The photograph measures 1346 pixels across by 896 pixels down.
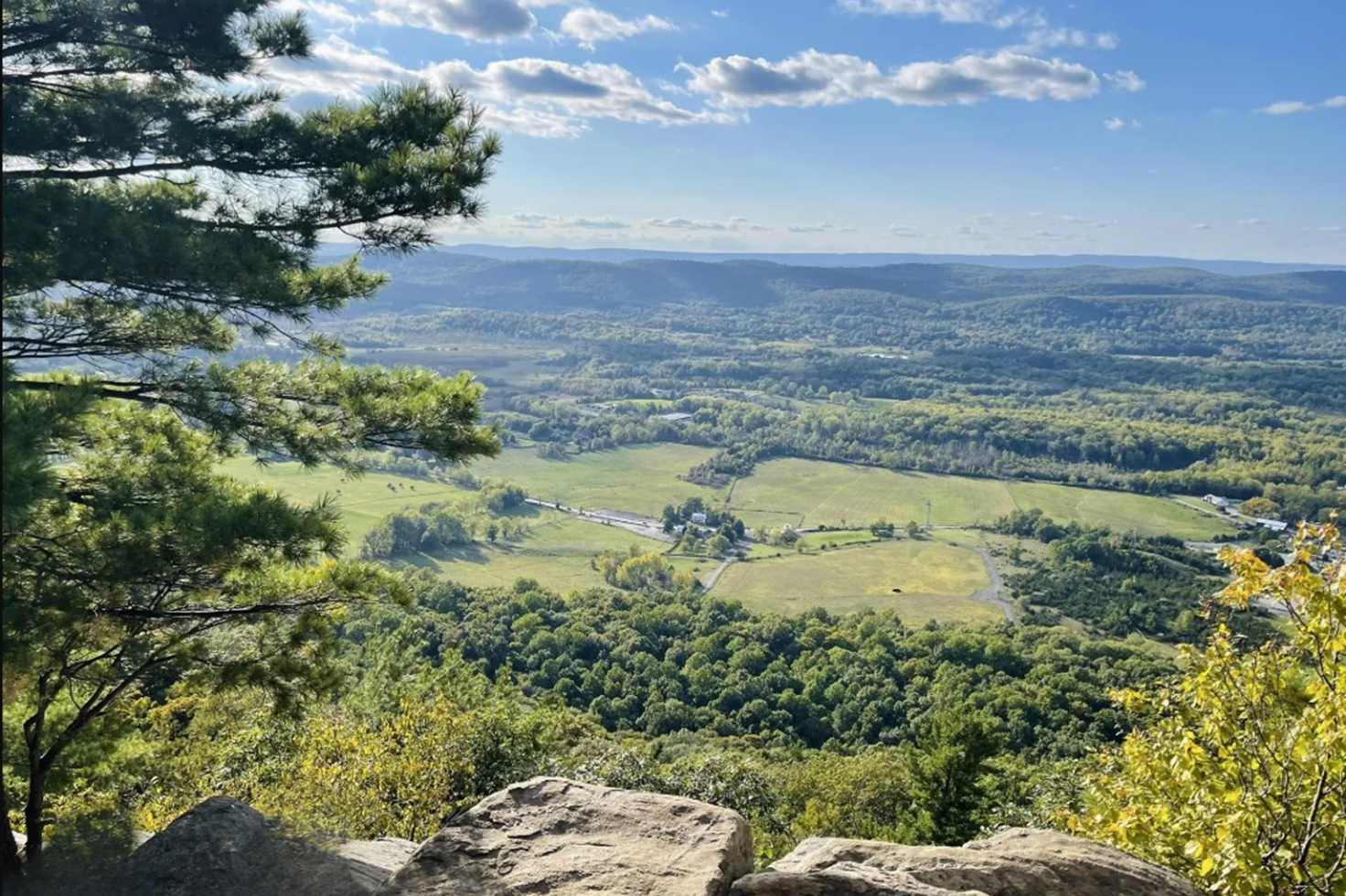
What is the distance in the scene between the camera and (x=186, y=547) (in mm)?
6602

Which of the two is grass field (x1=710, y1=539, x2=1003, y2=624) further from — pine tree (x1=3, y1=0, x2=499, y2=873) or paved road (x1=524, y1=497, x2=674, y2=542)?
pine tree (x1=3, y1=0, x2=499, y2=873)

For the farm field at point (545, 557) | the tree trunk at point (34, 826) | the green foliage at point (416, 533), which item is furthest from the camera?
the green foliage at point (416, 533)

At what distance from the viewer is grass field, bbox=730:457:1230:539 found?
7662cm

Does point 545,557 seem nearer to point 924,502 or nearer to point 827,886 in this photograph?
point 924,502

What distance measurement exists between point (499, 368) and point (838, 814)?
133657 millimetres

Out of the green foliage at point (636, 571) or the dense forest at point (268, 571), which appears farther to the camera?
the green foliage at point (636, 571)

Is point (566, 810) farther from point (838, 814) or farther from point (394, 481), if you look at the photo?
point (394, 481)

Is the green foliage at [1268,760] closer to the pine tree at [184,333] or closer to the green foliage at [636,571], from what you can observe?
the pine tree at [184,333]

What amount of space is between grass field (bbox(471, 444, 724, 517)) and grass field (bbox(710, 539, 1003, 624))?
20350mm

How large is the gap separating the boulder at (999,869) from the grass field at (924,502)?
231ft

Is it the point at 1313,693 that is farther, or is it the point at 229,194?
the point at 229,194

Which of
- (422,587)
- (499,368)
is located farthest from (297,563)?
(499,368)

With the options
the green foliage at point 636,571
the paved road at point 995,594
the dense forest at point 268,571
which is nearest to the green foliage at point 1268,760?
the dense forest at point 268,571

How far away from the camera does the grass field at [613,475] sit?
3314 inches
